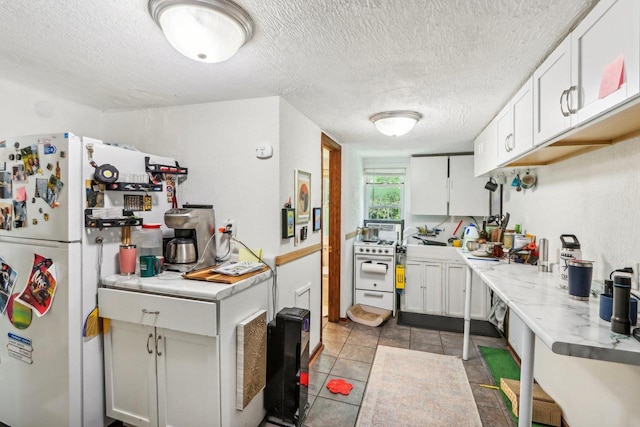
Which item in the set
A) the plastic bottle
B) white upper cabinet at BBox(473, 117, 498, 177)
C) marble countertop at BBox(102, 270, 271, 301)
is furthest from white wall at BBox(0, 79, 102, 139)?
white upper cabinet at BBox(473, 117, 498, 177)

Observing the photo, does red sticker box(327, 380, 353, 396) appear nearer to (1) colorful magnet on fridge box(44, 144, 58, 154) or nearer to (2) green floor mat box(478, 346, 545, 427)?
(2) green floor mat box(478, 346, 545, 427)

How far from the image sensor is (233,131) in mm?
2303

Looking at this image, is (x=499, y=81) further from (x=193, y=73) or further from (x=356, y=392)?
(x=356, y=392)

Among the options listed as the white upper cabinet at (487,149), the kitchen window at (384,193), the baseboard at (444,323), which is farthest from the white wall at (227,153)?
the kitchen window at (384,193)

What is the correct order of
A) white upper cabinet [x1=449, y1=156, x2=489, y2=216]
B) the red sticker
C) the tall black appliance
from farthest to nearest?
white upper cabinet [x1=449, y1=156, x2=489, y2=216], the red sticker, the tall black appliance

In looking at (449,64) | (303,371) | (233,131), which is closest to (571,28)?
(449,64)

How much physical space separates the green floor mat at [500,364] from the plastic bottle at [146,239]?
2.79 meters

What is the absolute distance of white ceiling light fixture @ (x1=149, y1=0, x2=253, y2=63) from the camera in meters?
1.16

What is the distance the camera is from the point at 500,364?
2.77 meters

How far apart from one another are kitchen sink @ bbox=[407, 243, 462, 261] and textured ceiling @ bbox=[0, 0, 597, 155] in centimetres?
199

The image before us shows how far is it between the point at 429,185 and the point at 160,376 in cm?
391

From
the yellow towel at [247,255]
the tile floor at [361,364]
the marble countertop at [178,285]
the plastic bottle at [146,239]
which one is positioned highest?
the plastic bottle at [146,239]

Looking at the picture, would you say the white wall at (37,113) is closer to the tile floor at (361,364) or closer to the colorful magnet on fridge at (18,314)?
the colorful magnet on fridge at (18,314)

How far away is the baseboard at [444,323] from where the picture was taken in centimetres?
352
